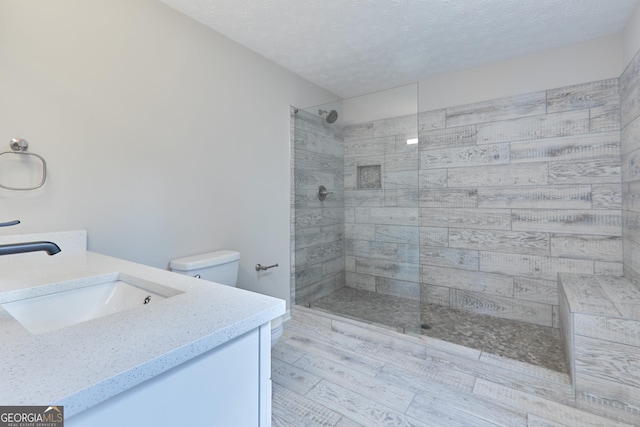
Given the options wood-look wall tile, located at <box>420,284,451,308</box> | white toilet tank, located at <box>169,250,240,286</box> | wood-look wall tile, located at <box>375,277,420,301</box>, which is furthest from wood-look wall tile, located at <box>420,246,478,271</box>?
white toilet tank, located at <box>169,250,240,286</box>

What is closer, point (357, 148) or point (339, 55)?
point (339, 55)

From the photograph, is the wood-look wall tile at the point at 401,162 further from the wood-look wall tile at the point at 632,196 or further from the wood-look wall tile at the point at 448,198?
the wood-look wall tile at the point at 632,196

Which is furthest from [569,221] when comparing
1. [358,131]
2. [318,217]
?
[318,217]

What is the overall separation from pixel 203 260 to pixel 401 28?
206 centimetres

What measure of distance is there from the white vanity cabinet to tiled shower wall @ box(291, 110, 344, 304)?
2114mm

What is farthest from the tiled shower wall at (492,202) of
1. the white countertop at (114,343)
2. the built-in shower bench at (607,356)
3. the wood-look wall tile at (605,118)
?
the white countertop at (114,343)

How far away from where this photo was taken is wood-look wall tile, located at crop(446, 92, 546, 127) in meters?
2.49

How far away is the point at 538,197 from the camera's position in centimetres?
249

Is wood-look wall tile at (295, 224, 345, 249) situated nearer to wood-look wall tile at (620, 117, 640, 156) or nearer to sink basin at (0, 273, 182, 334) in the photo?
sink basin at (0, 273, 182, 334)

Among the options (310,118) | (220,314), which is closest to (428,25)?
(310,118)

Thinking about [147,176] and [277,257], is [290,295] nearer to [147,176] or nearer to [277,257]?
[277,257]

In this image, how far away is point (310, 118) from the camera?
2.96 metres

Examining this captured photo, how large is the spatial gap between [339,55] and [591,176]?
2187mm

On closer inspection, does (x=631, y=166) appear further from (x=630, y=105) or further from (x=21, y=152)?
(x=21, y=152)
